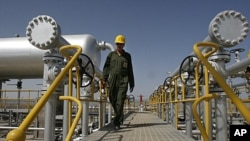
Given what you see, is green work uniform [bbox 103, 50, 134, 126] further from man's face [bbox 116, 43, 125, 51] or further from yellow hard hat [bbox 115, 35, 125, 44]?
yellow hard hat [bbox 115, 35, 125, 44]

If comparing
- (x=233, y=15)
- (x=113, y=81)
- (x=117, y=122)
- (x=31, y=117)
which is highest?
(x=233, y=15)

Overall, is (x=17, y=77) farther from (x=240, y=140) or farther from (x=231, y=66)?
(x=240, y=140)

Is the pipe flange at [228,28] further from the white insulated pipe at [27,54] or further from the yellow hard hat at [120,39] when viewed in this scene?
the white insulated pipe at [27,54]

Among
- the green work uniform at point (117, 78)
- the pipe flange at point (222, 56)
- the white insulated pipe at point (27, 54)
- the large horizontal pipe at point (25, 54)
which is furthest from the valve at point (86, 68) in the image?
the large horizontal pipe at point (25, 54)

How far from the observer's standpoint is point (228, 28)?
2537 mm

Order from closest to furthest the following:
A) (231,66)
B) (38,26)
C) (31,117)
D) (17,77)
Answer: (31,117)
(38,26)
(231,66)
(17,77)

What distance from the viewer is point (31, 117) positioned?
1.47 metres

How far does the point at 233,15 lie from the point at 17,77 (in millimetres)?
10314

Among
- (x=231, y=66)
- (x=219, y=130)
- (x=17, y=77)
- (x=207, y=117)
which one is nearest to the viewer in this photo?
(x=207, y=117)

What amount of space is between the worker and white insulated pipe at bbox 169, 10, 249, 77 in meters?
2.09

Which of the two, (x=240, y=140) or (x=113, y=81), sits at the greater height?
(x=113, y=81)

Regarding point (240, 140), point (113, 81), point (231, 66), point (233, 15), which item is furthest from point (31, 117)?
point (231, 66)

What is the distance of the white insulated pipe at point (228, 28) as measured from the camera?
99.3 inches

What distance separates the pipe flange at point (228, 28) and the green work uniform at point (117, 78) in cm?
209
